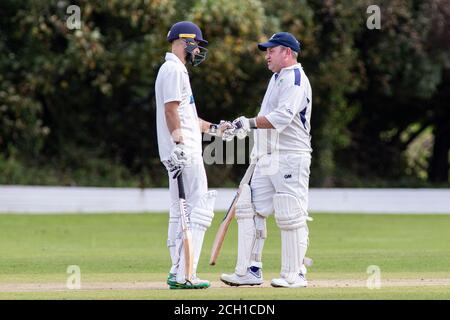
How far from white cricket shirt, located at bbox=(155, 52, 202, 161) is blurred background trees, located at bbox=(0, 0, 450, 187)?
578 inches

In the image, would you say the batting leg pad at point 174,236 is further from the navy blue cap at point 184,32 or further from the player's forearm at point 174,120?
the navy blue cap at point 184,32

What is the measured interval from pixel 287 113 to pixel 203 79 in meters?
17.1

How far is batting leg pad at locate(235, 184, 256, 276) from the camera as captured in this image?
10.6 m

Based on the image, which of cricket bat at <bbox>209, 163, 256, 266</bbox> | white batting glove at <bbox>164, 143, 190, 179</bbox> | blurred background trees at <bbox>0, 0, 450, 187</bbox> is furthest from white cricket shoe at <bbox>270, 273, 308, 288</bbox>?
blurred background trees at <bbox>0, 0, 450, 187</bbox>

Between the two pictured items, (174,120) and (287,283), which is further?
(287,283)

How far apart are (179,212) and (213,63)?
1575 cm

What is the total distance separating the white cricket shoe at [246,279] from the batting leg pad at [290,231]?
9.9 inches

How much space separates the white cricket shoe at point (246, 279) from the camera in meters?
10.6

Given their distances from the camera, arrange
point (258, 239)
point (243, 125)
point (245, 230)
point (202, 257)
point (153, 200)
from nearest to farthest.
A: point (243, 125), point (245, 230), point (258, 239), point (202, 257), point (153, 200)

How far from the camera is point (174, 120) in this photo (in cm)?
1008

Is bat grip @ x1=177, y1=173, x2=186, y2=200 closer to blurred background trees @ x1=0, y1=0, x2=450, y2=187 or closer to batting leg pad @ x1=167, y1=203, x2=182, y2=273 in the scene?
batting leg pad @ x1=167, y1=203, x2=182, y2=273

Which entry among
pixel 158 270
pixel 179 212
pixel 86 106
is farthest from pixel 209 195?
pixel 86 106

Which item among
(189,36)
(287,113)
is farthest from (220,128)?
(189,36)

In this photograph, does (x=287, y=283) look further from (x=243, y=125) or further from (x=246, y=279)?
(x=243, y=125)
